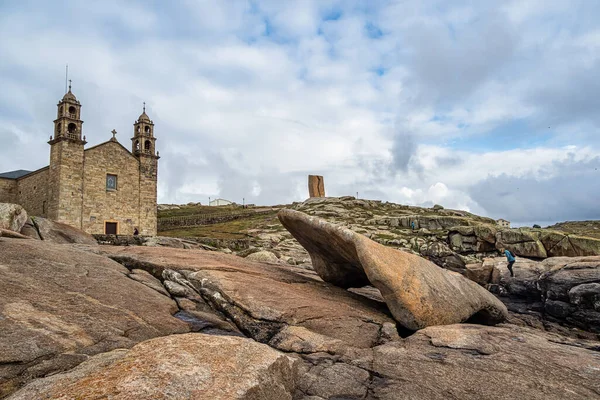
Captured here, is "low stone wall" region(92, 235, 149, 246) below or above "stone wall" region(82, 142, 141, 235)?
below

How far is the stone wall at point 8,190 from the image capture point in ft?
150

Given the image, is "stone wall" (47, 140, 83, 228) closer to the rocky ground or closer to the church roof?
the church roof

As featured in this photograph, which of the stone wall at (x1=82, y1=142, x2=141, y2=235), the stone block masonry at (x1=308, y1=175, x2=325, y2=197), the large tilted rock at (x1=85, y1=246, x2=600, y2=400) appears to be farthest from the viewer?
the stone block masonry at (x1=308, y1=175, x2=325, y2=197)

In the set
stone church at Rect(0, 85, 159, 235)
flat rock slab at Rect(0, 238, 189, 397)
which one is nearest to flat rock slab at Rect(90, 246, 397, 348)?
flat rock slab at Rect(0, 238, 189, 397)

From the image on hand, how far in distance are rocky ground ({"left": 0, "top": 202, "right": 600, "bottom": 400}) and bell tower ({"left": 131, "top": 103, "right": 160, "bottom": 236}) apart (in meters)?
36.9

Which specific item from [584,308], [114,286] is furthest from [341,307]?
[584,308]

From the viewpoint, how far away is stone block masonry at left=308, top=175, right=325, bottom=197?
71.4 meters

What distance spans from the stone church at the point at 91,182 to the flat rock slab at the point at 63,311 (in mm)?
36220

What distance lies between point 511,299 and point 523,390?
59.1ft

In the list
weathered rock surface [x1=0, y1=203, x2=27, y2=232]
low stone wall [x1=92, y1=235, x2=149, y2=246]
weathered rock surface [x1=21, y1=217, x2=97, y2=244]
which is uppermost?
weathered rock surface [x1=0, y1=203, x2=27, y2=232]

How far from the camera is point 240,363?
15.5 feet

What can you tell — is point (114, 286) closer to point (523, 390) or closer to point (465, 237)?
point (523, 390)

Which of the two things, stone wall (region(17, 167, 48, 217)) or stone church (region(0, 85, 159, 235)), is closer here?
stone church (region(0, 85, 159, 235))

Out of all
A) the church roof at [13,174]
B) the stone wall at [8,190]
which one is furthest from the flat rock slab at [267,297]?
the church roof at [13,174]
